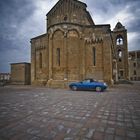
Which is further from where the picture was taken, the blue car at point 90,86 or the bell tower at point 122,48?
the bell tower at point 122,48

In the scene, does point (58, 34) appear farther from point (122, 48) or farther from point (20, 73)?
point (122, 48)

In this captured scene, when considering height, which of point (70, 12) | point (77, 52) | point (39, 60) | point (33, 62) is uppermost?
point (70, 12)

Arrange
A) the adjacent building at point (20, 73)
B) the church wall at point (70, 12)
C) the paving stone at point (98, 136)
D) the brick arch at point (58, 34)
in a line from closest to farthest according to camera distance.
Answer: the paving stone at point (98, 136), the brick arch at point (58, 34), the church wall at point (70, 12), the adjacent building at point (20, 73)

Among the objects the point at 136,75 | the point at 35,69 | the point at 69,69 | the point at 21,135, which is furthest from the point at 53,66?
the point at 136,75

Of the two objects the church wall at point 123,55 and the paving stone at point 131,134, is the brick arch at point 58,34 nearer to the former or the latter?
the paving stone at point 131,134

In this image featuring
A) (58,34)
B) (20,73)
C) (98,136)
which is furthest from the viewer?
(20,73)

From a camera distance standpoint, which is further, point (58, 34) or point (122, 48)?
point (122, 48)

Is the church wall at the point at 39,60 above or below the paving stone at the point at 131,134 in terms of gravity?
above

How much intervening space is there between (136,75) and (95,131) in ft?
205

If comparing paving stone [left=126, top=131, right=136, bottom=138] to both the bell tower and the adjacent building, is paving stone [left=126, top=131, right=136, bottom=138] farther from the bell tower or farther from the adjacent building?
the bell tower

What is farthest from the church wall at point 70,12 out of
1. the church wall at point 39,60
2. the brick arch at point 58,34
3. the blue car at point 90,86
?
the blue car at point 90,86

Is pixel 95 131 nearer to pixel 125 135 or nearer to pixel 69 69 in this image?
pixel 125 135

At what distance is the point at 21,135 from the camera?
355 cm

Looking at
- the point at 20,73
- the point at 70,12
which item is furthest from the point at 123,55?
the point at 20,73
